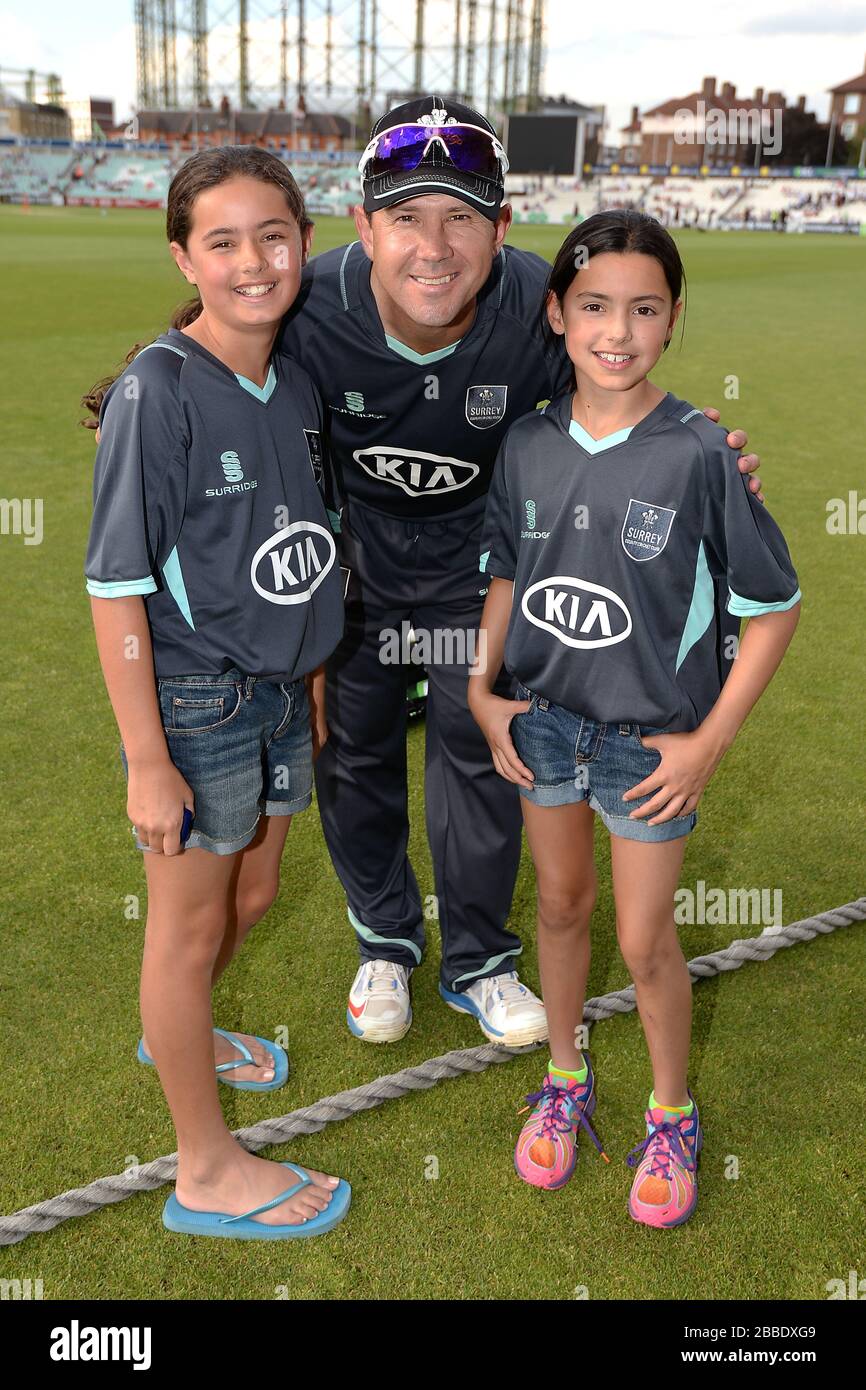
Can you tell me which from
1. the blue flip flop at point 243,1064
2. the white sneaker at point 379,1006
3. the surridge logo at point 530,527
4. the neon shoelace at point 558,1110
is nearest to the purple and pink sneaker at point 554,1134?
the neon shoelace at point 558,1110

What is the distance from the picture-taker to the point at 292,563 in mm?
2150

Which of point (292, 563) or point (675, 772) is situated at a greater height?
point (292, 563)

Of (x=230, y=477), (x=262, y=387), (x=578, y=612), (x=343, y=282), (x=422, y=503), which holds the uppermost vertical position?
(x=343, y=282)

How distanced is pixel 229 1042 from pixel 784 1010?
5.21 ft

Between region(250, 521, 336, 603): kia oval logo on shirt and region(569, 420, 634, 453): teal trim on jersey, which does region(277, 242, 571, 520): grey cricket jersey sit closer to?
region(569, 420, 634, 453): teal trim on jersey

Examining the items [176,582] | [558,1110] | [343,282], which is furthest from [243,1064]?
[343,282]

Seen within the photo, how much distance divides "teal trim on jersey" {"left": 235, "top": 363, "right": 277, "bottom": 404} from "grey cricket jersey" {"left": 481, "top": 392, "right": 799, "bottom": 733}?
0.54 meters

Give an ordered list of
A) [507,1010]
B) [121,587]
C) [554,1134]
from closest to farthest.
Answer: [121,587] → [554,1134] → [507,1010]

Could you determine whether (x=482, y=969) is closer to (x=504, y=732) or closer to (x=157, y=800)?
(x=504, y=732)

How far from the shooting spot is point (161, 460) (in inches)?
76.4

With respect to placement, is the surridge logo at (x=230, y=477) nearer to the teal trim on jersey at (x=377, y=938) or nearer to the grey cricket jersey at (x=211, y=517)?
the grey cricket jersey at (x=211, y=517)

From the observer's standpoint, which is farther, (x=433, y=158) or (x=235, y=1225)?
(x=235, y=1225)

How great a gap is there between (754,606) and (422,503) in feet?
3.20
